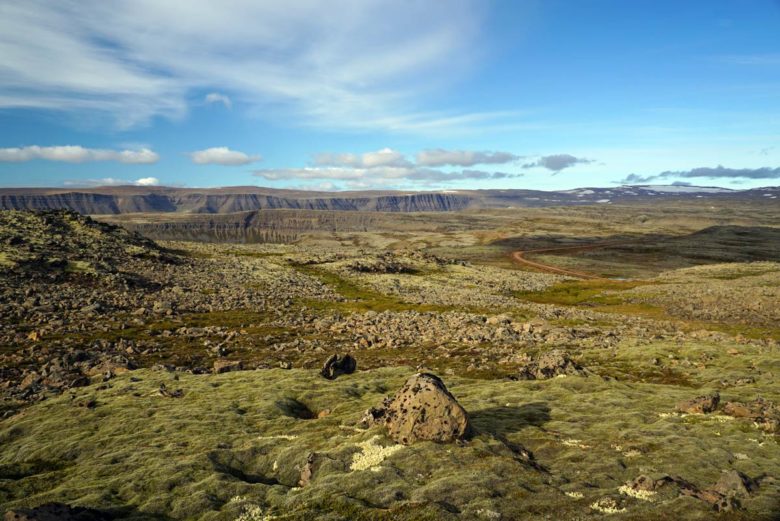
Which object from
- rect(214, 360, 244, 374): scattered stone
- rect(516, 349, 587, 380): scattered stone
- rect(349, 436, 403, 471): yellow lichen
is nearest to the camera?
rect(349, 436, 403, 471): yellow lichen

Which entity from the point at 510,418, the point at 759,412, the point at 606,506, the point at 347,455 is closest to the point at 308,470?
the point at 347,455

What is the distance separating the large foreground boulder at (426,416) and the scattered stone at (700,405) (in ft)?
38.6

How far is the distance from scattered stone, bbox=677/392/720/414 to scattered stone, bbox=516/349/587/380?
6753 millimetres

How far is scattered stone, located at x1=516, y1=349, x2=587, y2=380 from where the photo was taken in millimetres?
28391

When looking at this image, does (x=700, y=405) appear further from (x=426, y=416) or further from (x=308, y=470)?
(x=308, y=470)

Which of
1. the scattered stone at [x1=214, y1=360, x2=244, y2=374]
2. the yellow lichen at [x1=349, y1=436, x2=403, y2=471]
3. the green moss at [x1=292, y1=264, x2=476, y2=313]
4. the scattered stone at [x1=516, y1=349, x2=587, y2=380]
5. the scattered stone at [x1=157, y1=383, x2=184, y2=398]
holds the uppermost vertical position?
the yellow lichen at [x1=349, y1=436, x2=403, y2=471]

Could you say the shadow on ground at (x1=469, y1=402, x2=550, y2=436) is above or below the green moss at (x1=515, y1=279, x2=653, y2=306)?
above

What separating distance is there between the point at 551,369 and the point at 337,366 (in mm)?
13795

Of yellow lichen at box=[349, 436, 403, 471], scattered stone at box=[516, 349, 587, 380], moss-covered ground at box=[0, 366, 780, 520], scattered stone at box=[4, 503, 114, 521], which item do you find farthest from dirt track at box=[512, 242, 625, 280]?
scattered stone at box=[4, 503, 114, 521]

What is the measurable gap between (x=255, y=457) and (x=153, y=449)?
404 centimetres

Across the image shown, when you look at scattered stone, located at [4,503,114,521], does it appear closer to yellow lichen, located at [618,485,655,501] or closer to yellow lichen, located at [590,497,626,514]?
yellow lichen, located at [590,497,626,514]

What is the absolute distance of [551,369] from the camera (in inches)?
1128

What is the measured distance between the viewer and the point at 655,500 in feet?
44.5

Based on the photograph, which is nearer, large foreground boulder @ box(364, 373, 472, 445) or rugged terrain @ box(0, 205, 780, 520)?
rugged terrain @ box(0, 205, 780, 520)
